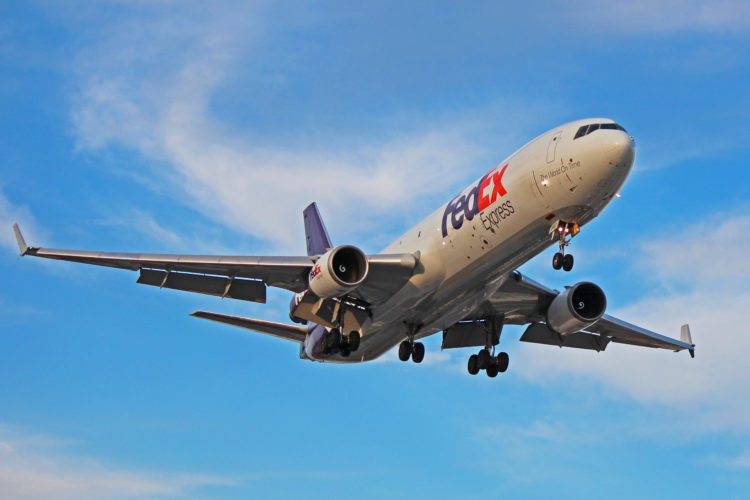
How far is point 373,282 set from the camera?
27797 mm

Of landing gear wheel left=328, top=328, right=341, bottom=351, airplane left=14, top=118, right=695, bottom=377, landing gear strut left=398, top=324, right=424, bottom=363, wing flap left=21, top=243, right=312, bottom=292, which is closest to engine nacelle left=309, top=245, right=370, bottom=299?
airplane left=14, top=118, right=695, bottom=377

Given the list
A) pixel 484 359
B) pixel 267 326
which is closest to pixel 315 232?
pixel 267 326

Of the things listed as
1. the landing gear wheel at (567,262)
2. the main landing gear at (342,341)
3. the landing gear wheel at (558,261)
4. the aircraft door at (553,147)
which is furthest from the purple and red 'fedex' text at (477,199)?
the main landing gear at (342,341)

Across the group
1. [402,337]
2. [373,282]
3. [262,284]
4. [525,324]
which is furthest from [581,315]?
[262,284]

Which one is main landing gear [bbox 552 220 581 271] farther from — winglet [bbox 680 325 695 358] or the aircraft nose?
winglet [bbox 680 325 695 358]

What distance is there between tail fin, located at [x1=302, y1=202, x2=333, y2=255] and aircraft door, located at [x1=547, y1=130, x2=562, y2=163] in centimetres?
1430

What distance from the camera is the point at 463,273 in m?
26.3

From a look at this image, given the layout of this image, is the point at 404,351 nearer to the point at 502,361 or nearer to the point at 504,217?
the point at 502,361

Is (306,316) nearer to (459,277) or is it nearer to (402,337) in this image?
(402,337)

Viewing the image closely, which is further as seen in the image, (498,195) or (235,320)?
(235,320)

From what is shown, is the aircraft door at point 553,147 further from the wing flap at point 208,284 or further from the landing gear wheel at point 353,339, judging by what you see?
the wing flap at point 208,284

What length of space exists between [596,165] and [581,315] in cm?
956

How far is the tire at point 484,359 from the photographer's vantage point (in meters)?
32.3

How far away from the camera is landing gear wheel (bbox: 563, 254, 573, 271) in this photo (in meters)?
24.2
